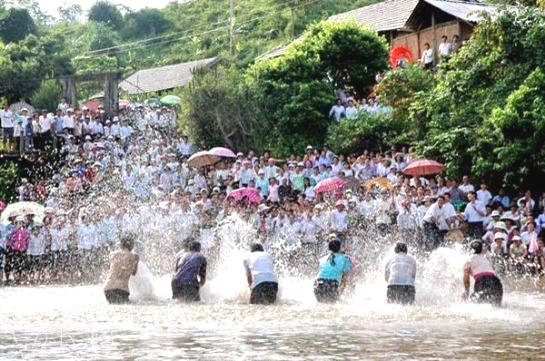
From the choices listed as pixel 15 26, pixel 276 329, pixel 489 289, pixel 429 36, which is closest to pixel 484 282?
pixel 489 289

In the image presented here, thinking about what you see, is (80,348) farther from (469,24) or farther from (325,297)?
(469,24)

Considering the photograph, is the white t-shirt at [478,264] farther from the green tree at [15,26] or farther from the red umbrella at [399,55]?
the green tree at [15,26]

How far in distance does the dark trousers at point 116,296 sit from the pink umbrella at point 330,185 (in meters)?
8.51

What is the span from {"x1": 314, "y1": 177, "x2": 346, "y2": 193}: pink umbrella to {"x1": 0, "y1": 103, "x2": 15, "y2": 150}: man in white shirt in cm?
1159

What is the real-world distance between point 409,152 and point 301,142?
5374 mm

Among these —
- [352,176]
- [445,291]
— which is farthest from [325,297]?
[352,176]

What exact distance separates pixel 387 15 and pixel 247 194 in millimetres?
17195

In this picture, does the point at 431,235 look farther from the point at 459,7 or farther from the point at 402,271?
the point at 459,7

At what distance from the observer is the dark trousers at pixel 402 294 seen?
50.3ft

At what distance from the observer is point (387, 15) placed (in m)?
38.5

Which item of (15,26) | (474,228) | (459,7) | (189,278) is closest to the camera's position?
(189,278)

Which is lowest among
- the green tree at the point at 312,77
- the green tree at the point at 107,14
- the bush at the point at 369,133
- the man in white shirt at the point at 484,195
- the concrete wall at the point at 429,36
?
the man in white shirt at the point at 484,195

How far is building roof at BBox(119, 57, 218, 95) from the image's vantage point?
2064 inches

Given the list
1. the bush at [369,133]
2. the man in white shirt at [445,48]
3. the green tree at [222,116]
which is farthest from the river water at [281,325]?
the green tree at [222,116]
